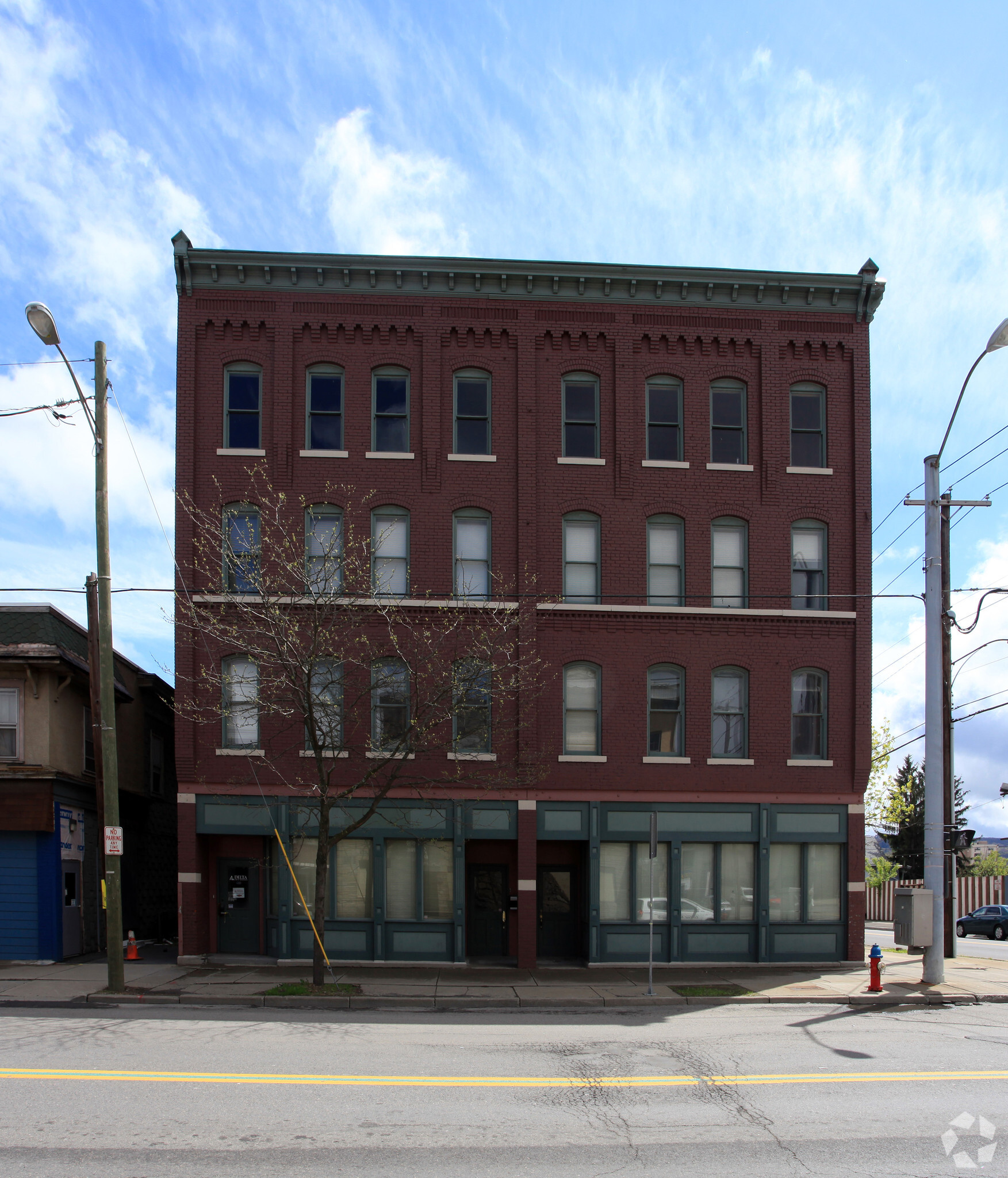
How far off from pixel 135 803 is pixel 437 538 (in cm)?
1093

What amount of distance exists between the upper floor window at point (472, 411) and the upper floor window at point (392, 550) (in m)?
1.92

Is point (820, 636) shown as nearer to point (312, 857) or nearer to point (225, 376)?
point (312, 857)

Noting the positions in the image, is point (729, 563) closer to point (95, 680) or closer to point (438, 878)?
point (438, 878)

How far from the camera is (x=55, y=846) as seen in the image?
1995 centimetres

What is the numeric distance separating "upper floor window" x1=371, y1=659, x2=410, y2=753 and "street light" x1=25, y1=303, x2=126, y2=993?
16.7 ft

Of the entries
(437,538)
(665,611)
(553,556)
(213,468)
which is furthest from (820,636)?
(213,468)

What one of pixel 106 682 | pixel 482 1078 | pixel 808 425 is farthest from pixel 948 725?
pixel 106 682

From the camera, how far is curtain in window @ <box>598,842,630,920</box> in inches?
775

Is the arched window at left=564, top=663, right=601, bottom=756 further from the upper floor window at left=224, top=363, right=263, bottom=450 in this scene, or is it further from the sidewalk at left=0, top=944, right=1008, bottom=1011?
the upper floor window at left=224, top=363, right=263, bottom=450

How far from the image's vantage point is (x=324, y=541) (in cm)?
1998

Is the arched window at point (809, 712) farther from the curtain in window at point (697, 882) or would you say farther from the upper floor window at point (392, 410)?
the upper floor window at point (392, 410)

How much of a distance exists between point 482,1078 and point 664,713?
10.9 metres

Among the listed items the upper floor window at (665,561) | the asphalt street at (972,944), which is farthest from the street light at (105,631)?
the asphalt street at (972,944)

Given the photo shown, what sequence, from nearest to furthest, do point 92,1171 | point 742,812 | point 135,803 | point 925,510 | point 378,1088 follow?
point 92,1171 < point 378,1088 < point 925,510 < point 742,812 < point 135,803
